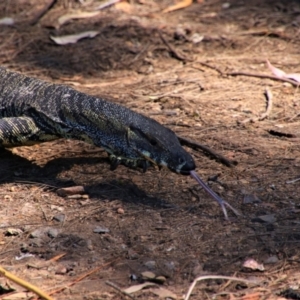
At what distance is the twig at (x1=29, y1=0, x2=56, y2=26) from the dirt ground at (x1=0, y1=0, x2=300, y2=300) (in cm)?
5

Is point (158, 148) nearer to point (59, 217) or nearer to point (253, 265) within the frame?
point (59, 217)

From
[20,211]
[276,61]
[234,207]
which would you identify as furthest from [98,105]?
[276,61]

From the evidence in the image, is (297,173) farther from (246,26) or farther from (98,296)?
(246,26)

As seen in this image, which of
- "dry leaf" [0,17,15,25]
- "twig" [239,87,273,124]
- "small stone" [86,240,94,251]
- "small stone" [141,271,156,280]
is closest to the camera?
"small stone" [141,271,156,280]

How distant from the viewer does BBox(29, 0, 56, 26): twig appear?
28.9 ft

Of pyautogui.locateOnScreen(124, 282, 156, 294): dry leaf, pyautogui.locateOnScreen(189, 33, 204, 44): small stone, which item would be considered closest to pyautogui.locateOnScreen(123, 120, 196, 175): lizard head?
pyautogui.locateOnScreen(124, 282, 156, 294): dry leaf

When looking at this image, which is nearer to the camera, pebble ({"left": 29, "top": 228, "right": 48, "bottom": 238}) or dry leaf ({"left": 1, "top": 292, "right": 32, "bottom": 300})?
dry leaf ({"left": 1, "top": 292, "right": 32, "bottom": 300})

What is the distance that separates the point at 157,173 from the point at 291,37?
361 centimetres

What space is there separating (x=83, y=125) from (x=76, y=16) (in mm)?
3800

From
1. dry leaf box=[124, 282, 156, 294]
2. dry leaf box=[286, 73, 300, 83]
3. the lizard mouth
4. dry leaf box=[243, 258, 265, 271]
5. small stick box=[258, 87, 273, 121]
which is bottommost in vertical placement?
dry leaf box=[286, 73, 300, 83]

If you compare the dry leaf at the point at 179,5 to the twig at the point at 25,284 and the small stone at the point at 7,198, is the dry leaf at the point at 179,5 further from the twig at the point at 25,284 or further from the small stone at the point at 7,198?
the twig at the point at 25,284

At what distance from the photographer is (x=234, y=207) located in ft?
15.7

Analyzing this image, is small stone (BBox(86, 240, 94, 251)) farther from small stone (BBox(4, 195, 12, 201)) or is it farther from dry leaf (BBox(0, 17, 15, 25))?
dry leaf (BBox(0, 17, 15, 25))

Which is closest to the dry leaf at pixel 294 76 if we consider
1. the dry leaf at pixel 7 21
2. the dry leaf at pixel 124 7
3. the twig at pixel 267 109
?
the twig at pixel 267 109
